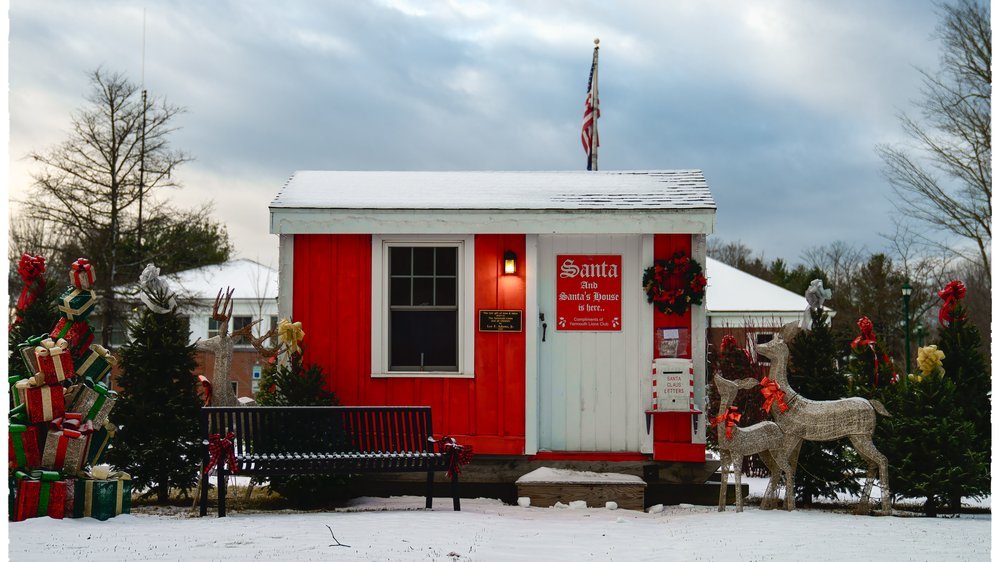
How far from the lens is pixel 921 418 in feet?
30.0

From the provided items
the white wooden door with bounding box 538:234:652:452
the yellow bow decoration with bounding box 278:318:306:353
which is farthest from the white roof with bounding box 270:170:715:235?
the yellow bow decoration with bounding box 278:318:306:353

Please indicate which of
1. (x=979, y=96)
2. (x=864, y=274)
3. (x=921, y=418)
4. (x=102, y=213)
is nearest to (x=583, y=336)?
(x=921, y=418)

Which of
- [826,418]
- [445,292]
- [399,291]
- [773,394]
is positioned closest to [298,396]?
[399,291]

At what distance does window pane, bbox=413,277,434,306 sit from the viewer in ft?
34.4

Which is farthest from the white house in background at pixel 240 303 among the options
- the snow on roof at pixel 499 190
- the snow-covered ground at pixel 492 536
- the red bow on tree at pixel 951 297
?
the red bow on tree at pixel 951 297

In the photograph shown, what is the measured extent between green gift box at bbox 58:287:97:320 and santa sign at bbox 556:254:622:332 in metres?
4.63

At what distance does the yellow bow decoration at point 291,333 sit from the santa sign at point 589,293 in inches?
107

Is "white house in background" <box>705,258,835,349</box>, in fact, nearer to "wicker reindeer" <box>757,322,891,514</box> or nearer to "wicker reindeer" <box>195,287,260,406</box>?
"wicker reindeer" <box>757,322,891,514</box>

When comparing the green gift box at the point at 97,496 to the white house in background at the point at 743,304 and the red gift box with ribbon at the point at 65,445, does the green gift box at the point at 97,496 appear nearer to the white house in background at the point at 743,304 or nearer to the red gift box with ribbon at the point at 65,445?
the red gift box with ribbon at the point at 65,445

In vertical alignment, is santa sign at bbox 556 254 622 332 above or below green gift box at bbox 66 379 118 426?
above

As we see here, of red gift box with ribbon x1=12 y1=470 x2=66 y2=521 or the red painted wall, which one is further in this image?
the red painted wall

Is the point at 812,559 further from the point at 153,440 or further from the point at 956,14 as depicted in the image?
the point at 956,14

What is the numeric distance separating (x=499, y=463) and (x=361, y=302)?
7.32 ft

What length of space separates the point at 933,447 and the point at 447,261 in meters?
5.08
